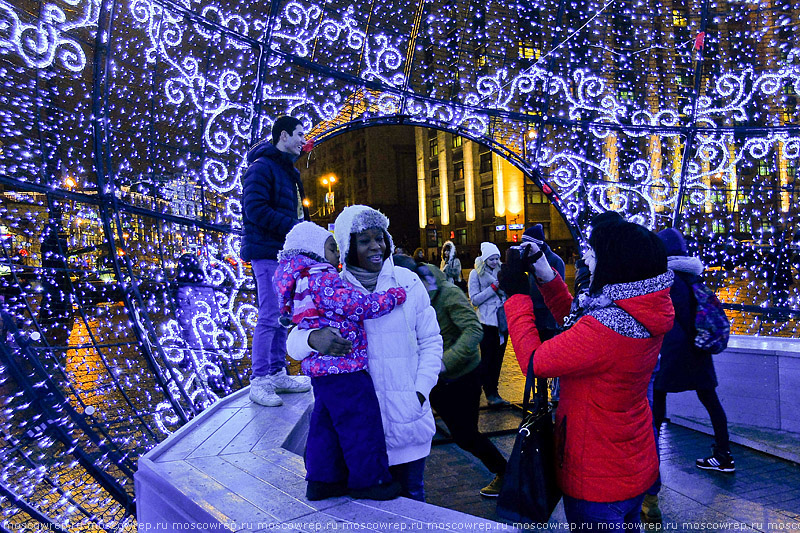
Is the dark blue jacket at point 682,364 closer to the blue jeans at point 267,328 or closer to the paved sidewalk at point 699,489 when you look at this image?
the paved sidewalk at point 699,489

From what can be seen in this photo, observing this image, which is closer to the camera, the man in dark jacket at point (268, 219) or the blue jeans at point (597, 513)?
the blue jeans at point (597, 513)

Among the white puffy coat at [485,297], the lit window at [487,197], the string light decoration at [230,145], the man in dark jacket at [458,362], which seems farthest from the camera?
the lit window at [487,197]

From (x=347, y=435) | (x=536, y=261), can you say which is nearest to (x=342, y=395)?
(x=347, y=435)

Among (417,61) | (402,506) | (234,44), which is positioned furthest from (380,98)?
(402,506)

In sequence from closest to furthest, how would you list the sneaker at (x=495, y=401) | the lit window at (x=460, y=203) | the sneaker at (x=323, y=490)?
the sneaker at (x=323, y=490) < the sneaker at (x=495, y=401) < the lit window at (x=460, y=203)

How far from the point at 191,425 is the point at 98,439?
1.72ft

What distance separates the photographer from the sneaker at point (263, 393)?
4066 mm

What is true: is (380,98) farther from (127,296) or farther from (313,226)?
(313,226)

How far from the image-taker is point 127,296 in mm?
3797

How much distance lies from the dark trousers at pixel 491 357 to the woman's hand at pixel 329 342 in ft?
13.5

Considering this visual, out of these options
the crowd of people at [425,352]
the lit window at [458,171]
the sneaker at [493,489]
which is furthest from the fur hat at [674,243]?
the lit window at [458,171]

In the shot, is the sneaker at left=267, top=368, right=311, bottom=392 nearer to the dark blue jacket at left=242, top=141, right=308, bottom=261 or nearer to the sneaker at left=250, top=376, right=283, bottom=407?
the sneaker at left=250, top=376, right=283, bottom=407

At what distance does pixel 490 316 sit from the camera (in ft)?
21.0

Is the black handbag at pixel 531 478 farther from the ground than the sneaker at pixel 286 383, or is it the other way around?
the black handbag at pixel 531 478
